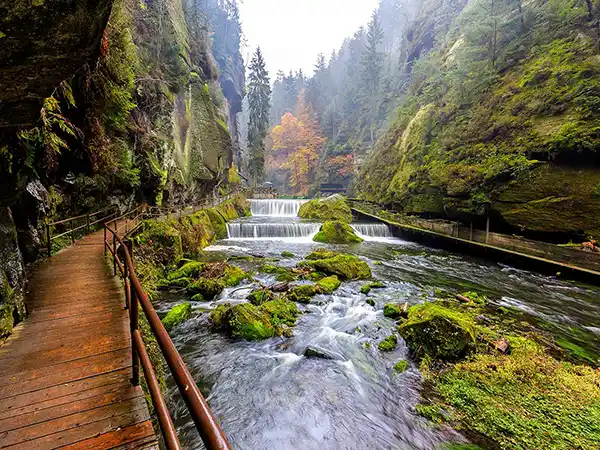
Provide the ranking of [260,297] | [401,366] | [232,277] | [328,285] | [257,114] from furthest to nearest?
[257,114] < [232,277] < [328,285] < [260,297] < [401,366]

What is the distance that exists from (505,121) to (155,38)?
21.3 m

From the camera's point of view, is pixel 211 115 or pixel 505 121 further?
pixel 211 115

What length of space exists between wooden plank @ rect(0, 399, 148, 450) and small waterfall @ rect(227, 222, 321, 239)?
18365 mm

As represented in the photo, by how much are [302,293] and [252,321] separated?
2.73m

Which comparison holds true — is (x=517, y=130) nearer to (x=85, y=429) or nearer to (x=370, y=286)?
(x=370, y=286)

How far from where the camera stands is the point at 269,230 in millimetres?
21109

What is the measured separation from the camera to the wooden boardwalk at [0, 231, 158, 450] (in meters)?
2.12

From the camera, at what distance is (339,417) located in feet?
15.5

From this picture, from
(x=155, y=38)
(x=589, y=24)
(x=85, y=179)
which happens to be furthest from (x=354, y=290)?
(x=155, y=38)

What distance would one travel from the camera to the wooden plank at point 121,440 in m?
2.02

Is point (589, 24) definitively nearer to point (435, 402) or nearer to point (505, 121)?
point (505, 121)

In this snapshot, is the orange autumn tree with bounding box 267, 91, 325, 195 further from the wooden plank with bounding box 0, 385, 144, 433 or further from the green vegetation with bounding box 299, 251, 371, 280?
the wooden plank with bounding box 0, 385, 144, 433

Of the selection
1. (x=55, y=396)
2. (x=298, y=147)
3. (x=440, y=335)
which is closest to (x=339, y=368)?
(x=440, y=335)

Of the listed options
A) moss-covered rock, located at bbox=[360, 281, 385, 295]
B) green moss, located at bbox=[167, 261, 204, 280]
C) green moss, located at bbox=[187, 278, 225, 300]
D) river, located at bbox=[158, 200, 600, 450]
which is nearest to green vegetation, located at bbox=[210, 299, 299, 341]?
river, located at bbox=[158, 200, 600, 450]
